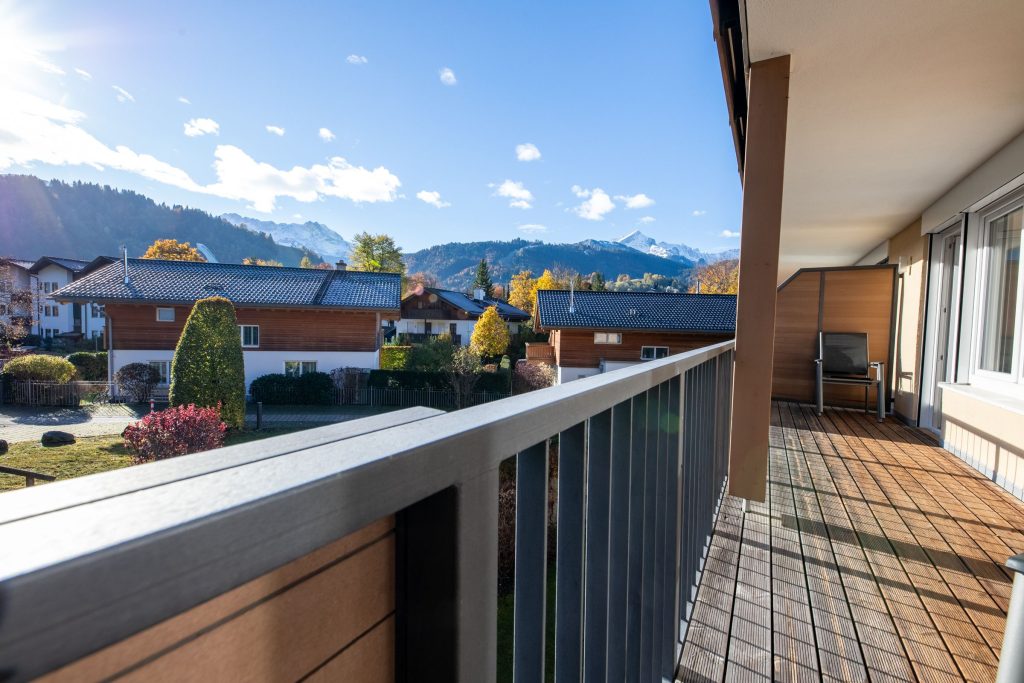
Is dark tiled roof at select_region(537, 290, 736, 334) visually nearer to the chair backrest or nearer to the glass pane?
the chair backrest

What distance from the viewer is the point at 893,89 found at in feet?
9.00

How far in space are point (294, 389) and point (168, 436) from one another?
8176mm

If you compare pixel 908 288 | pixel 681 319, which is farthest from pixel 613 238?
pixel 908 288

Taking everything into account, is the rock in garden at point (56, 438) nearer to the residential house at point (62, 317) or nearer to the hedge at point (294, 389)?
the hedge at point (294, 389)

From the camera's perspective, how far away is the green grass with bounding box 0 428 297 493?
7402 millimetres

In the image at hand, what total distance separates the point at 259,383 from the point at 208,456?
1887 cm

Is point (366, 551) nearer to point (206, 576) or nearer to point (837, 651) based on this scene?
point (206, 576)

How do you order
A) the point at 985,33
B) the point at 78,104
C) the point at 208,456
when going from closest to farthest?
the point at 208,456 < the point at 985,33 < the point at 78,104

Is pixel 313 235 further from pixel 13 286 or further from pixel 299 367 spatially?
pixel 299 367

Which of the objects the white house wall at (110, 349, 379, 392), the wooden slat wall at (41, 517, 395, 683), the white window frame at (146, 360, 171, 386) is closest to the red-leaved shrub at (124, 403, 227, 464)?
the white house wall at (110, 349, 379, 392)

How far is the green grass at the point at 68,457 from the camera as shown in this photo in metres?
7.40

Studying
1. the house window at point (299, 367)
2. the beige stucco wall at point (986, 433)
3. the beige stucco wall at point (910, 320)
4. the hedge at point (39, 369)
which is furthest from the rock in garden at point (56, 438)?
the beige stucco wall at point (910, 320)

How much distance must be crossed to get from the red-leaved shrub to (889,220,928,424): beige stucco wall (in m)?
10.3

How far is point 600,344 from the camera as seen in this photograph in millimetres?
19172
